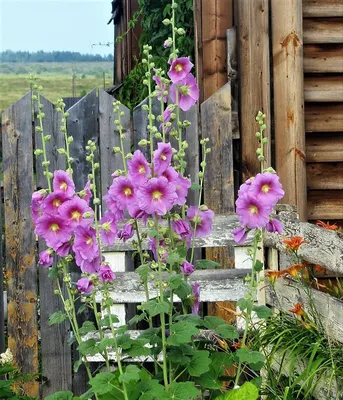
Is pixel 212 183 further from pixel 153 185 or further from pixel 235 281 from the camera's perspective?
pixel 153 185

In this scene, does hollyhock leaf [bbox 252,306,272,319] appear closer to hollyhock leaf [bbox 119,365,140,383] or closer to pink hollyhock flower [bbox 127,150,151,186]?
hollyhock leaf [bbox 119,365,140,383]

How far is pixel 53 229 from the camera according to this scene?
2709mm

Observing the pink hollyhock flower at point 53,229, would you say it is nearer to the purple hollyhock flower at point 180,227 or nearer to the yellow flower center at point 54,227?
the yellow flower center at point 54,227

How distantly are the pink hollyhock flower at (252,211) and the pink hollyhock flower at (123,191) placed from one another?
0.34 metres

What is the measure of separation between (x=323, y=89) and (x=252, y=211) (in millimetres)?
2437

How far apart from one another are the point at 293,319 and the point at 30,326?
1.65 m

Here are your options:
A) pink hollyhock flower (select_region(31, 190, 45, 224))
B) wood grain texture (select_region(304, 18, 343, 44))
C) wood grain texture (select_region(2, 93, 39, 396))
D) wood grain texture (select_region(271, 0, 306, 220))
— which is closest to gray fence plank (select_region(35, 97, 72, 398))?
wood grain texture (select_region(2, 93, 39, 396))

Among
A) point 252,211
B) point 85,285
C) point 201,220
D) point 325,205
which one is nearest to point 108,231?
point 85,285

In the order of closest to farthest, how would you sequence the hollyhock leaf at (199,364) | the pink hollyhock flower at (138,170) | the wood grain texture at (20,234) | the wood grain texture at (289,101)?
the pink hollyhock flower at (138,170) → the hollyhock leaf at (199,364) → the wood grain texture at (20,234) → the wood grain texture at (289,101)

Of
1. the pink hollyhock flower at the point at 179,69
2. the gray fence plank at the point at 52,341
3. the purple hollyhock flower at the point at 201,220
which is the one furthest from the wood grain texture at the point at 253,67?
the pink hollyhock flower at the point at 179,69

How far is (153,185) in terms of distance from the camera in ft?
8.42

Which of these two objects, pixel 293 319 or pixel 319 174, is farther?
pixel 319 174

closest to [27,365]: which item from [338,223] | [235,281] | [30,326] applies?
[30,326]

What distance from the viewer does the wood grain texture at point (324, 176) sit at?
4984 millimetres
